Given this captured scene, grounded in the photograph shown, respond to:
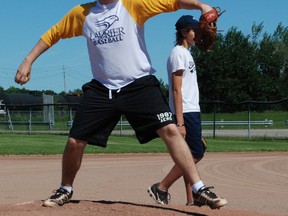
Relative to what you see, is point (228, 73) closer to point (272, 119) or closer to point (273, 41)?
point (273, 41)

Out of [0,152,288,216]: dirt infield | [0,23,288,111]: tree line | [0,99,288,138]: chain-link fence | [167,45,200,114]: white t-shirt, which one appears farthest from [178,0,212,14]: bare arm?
[0,23,288,111]: tree line

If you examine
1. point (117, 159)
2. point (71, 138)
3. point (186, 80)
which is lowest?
point (117, 159)

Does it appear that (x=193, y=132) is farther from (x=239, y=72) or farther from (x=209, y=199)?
(x=239, y=72)

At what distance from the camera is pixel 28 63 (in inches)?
225

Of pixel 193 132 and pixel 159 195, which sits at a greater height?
pixel 193 132

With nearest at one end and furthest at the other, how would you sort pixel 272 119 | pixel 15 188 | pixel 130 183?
pixel 15 188
pixel 130 183
pixel 272 119

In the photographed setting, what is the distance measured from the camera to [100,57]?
5.55 metres

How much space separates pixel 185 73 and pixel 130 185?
3.54m

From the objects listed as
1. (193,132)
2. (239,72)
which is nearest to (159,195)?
(193,132)

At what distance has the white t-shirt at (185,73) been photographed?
6.21 metres

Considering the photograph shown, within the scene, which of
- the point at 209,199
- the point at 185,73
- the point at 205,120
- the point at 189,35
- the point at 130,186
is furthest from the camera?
the point at 205,120

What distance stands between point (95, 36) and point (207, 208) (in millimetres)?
1949

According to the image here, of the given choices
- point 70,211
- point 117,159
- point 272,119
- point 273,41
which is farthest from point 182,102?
point 273,41

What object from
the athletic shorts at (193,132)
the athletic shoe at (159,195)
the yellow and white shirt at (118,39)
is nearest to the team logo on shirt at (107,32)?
the yellow and white shirt at (118,39)
